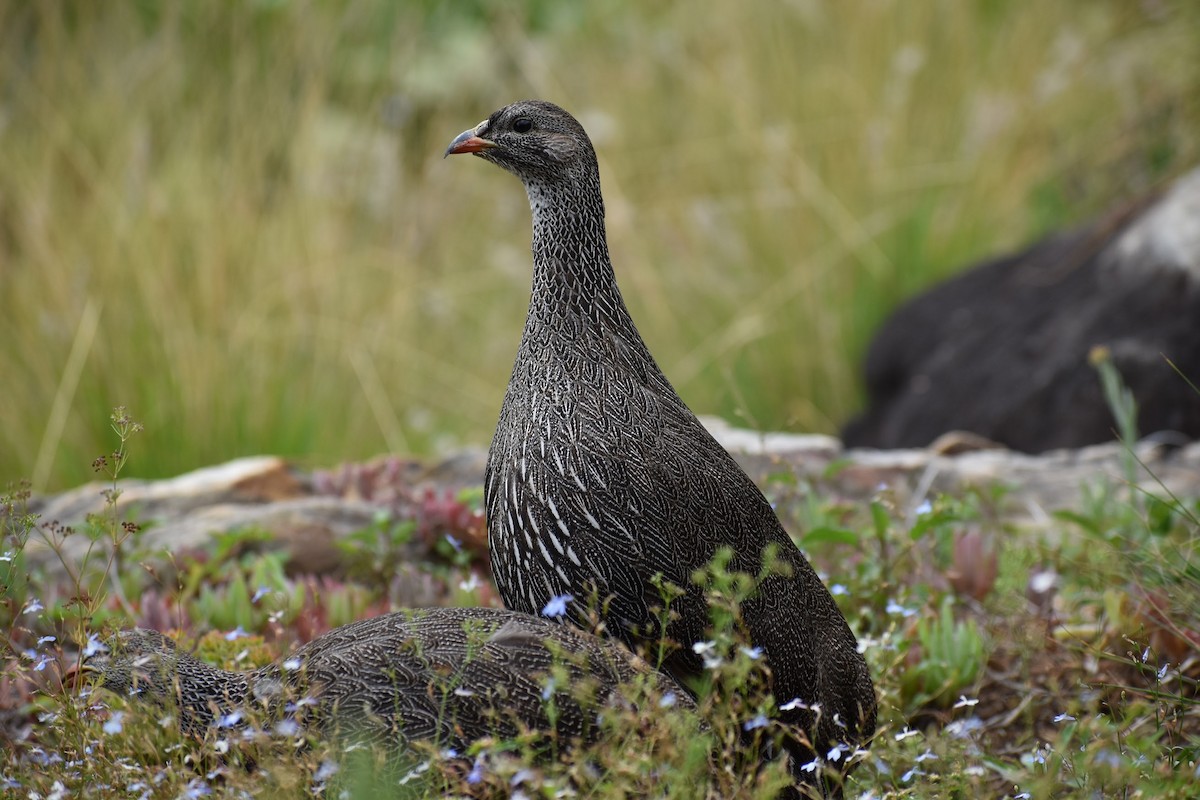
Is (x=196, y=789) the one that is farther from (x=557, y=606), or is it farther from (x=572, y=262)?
(x=572, y=262)

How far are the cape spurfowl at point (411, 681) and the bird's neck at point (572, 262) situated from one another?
0.72 meters

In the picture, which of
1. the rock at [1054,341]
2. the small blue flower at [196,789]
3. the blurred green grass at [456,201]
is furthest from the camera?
the blurred green grass at [456,201]

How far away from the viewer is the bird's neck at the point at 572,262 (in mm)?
3203

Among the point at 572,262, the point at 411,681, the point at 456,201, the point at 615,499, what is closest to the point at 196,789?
the point at 411,681

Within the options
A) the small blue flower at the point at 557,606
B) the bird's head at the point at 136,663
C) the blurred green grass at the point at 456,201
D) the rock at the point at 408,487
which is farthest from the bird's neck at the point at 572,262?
the blurred green grass at the point at 456,201

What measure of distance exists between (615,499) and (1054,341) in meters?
4.08

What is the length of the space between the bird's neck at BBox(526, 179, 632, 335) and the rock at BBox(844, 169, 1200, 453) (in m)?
Result: 3.18

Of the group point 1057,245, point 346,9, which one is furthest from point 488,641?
point 346,9

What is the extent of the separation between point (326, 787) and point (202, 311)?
424 cm

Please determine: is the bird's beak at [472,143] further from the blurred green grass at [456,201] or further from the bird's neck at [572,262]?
the blurred green grass at [456,201]

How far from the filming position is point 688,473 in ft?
9.84

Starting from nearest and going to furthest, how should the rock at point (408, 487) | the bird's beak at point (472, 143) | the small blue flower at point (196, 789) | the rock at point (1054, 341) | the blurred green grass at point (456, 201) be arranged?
the small blue flower at point (196, 789), the bird's beak at point (472, 143), the rock at point (408, 487), the rock at point (1054, 341), the blurred green grass at point (456, 201)

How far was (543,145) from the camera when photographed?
3.28m

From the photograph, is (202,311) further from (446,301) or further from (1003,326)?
(1003,326)
